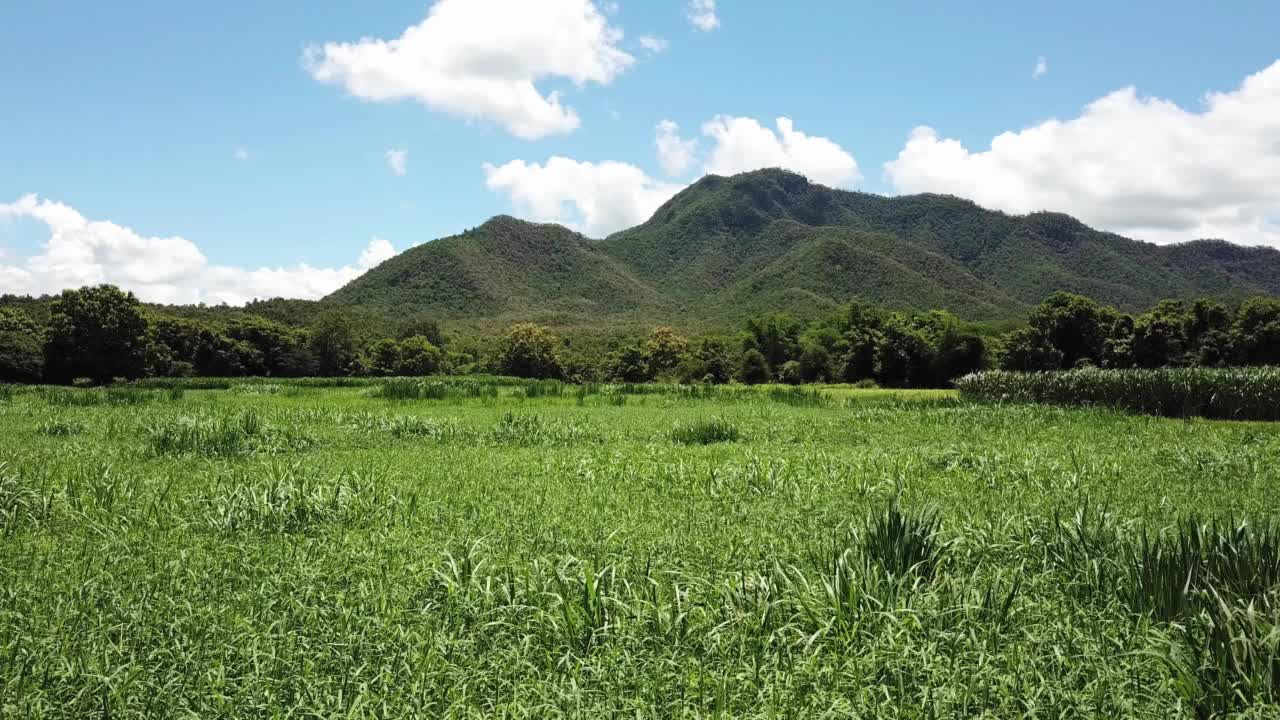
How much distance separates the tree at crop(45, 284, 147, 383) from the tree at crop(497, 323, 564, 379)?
36.7 m

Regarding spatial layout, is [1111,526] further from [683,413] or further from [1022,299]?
[1022,299]

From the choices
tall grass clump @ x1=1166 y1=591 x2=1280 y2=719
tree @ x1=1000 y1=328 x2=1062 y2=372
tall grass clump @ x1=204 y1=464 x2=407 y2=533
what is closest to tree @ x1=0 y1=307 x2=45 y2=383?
tall grass clump @ x1=204 y1=464 x2=407 y2=533

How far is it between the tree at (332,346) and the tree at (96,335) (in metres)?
25.2

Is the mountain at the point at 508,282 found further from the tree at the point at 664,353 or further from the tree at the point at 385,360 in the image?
the tree at the point at 385,360

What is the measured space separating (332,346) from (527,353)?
22.5 meters

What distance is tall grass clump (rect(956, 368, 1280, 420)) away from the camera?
88.5 ft

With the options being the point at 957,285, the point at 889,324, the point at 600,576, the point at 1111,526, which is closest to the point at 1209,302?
the point at 889,324

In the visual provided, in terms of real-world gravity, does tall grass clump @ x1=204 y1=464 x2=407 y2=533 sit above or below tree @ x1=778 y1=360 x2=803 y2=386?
below

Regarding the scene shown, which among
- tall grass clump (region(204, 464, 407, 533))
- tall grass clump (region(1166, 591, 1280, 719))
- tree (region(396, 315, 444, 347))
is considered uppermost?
tree (region(396, 315, 444, 347))

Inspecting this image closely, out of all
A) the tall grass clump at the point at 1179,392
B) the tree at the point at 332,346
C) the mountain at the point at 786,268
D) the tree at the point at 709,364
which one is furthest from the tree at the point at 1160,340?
the tree at the point at 332,346

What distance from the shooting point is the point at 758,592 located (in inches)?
223

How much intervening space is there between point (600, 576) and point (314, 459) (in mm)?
9044

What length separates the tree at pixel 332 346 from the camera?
8066cm

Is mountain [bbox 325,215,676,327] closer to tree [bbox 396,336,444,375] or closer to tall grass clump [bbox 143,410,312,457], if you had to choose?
tree [bbox 396,336,444,375]
